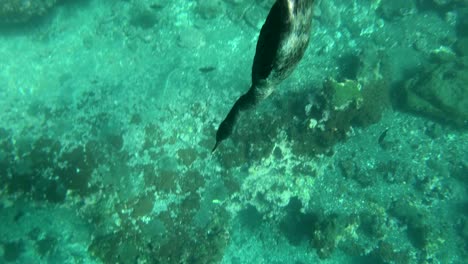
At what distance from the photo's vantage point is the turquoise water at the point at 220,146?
9.47m

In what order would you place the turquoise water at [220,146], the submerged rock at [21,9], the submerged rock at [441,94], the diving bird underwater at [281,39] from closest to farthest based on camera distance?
the diving bird underwater at [281,39] → the turquoise water at [220,146] → the submerged rock at [441,94] → the submerged rock at [21,9]

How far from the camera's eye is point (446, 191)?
1081 cm

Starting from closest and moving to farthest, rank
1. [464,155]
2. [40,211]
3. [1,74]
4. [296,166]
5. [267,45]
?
[267,45] < [40,211] < [296,166] < [464,155] < [1,74]

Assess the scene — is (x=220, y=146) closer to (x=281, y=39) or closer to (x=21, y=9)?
(x=281, y=39)

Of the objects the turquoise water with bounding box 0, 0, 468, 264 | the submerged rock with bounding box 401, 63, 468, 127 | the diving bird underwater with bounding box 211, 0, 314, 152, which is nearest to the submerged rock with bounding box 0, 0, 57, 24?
the turquoise water with bounding box 0, 0, 468, 264

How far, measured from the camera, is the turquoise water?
9.47m

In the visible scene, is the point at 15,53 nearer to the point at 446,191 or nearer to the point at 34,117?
the point at 34,117

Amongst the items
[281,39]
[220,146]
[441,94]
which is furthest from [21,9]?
[441,94]

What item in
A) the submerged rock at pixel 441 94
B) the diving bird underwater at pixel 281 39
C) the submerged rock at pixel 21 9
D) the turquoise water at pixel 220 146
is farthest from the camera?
the submerged rock at pixel 21 9

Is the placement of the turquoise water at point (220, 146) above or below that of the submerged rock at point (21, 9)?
below

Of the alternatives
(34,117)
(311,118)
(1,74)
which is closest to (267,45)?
(311,118)

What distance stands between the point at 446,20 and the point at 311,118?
7.61 meters

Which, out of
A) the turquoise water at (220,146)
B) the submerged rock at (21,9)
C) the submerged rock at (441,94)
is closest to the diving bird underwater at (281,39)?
the turquoise water at (220,146)

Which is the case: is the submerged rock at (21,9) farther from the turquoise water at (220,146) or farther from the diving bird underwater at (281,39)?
the diving bird underwater at (281,39)
